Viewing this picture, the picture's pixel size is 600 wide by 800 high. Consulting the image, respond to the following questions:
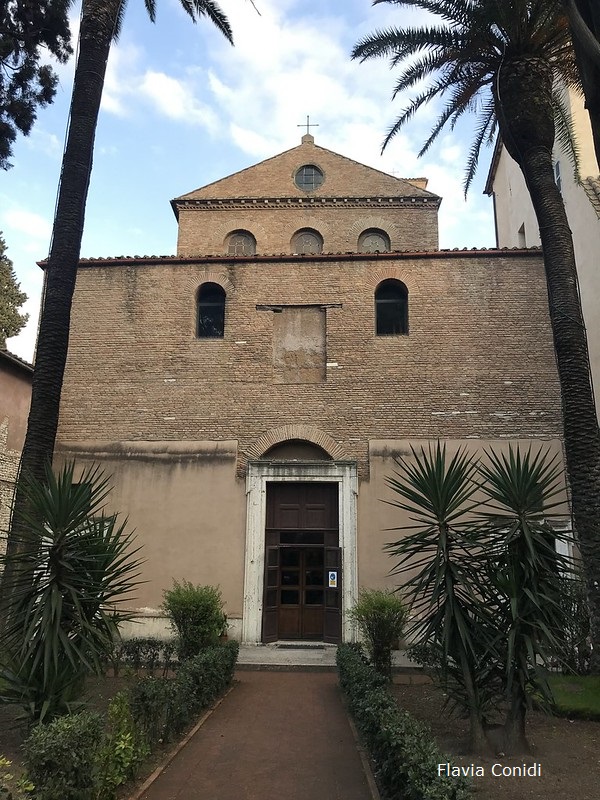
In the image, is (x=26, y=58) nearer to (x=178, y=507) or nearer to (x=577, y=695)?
(x=178, y=507)

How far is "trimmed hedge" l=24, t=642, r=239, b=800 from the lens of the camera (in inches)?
173

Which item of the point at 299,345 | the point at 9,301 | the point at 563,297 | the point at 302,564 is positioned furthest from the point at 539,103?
the point at 9,301

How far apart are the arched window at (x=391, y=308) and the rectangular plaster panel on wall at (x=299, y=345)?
1.36m

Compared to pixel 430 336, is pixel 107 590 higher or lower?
lower

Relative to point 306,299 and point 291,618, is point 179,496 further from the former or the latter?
point 306,299

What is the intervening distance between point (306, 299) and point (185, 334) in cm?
299

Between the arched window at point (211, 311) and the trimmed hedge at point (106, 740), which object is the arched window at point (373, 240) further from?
the trimmed hedge at point (106, 740)

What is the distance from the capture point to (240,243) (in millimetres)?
22328

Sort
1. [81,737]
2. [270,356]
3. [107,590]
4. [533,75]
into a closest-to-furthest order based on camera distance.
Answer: [81,737], [107,590], [533,75], [270,356]

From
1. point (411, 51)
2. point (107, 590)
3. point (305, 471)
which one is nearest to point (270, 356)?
point (305, 471)

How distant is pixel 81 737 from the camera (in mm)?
4582

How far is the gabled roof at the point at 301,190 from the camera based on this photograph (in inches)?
882

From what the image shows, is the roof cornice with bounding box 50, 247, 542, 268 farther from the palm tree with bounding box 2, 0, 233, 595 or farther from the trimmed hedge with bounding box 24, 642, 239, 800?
the trimmed hedge with bounding box 24, 642, 239, 800

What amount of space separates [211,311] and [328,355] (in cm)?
316
